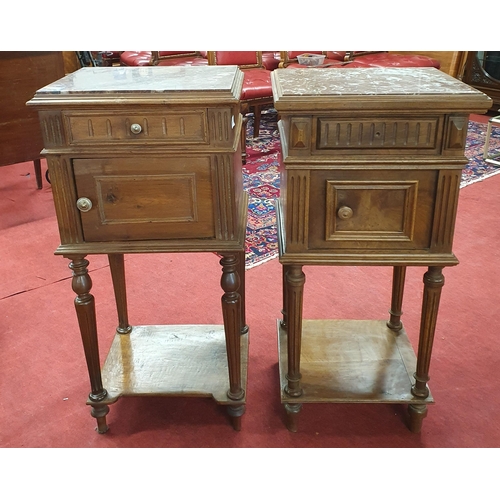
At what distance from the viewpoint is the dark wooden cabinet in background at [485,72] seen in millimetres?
5410

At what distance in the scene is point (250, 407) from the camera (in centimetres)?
180

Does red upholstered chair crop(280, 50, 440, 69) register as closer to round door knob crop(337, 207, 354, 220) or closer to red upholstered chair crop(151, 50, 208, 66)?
red upholstered chair crop(151, 50, 208, 66)

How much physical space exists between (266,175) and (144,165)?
253cm

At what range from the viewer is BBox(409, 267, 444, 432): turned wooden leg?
147 cm

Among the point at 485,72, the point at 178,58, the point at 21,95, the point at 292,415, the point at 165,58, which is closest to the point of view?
the point at 292,415

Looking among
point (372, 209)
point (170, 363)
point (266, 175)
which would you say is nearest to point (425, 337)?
point (372, 209)

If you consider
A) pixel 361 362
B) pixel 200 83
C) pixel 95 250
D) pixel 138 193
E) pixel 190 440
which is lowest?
pixel 190 440

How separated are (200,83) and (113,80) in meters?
0.25

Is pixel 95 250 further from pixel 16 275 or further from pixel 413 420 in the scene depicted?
pixel 16 275

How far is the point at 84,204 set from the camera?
1.38 metres

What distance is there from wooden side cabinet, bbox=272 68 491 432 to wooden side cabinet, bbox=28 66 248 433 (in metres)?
0.16

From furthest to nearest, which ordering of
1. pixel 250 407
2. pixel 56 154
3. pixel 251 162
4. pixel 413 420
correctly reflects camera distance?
pixel 251 162, pixel 250 407, pixel 413 420, pixel 56 154

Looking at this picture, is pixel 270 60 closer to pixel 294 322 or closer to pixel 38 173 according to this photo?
pixel 38 173

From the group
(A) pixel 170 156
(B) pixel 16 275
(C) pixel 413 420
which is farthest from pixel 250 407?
(B) pixel 16 275
